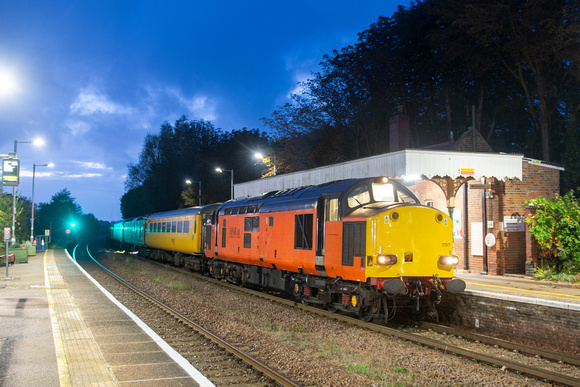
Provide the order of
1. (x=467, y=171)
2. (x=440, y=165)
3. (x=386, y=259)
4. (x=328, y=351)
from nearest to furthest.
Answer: (x=328, y=351) < (x=386, y=259) < (x=440, y=165) < (x=467, y=171)

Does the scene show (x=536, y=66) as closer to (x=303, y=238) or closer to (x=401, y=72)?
(x=401, y=72)

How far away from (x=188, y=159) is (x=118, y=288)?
60284mm

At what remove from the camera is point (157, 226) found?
105 ft

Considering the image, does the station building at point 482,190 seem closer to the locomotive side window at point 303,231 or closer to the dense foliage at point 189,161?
the locomotive side window at point 303,231

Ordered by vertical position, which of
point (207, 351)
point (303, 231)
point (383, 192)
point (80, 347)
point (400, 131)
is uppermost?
point (400, 131)

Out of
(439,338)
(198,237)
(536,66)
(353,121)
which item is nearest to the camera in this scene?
(439,338)

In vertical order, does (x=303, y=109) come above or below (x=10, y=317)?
above

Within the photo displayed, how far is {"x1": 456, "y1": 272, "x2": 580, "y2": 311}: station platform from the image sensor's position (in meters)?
9.83

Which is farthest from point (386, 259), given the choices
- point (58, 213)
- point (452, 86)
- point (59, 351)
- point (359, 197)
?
point (58, 213)

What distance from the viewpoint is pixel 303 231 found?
42.1 ft

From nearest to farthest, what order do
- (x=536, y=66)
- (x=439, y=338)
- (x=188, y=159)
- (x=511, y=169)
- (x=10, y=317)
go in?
1. (x=439, y=338)
2. (x=10, y=317)
3. (x=511, y=169)
4. (x=536, y=66)
5. (x=188, y=159)

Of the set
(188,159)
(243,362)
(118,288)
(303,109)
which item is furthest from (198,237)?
(188,159)

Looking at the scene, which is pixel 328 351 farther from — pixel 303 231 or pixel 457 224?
pixel 457 224

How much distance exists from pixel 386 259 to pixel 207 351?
397cm
